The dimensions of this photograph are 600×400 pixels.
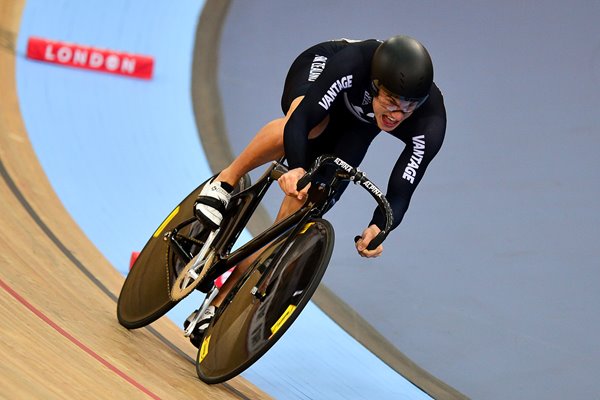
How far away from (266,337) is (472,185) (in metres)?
2.82

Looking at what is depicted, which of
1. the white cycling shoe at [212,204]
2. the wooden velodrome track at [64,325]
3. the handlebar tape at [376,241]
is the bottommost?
the wooden velodrome track at [64,325]

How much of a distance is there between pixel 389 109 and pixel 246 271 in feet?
2.48

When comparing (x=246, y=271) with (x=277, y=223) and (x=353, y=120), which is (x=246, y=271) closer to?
(x=277, y=223)

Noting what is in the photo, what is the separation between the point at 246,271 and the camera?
340 cm

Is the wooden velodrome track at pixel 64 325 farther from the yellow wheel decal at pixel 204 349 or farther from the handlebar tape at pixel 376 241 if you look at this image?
the handlebar tape at pixel 376 241

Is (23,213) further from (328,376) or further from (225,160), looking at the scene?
(225,160)

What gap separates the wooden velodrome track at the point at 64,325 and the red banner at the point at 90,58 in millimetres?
1836

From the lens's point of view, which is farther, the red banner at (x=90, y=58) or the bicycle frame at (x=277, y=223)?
the red banner at (x=90, y=58)

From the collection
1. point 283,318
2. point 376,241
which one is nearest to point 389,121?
point 376,241

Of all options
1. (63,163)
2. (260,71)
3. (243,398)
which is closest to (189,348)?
(243,398)

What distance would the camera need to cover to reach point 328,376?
433 cm

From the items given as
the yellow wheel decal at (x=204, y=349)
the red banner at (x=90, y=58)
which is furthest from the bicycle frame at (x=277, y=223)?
the red banner at (x=90, y=58)

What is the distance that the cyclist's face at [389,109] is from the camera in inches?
120

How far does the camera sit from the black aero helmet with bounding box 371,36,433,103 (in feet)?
9.80
